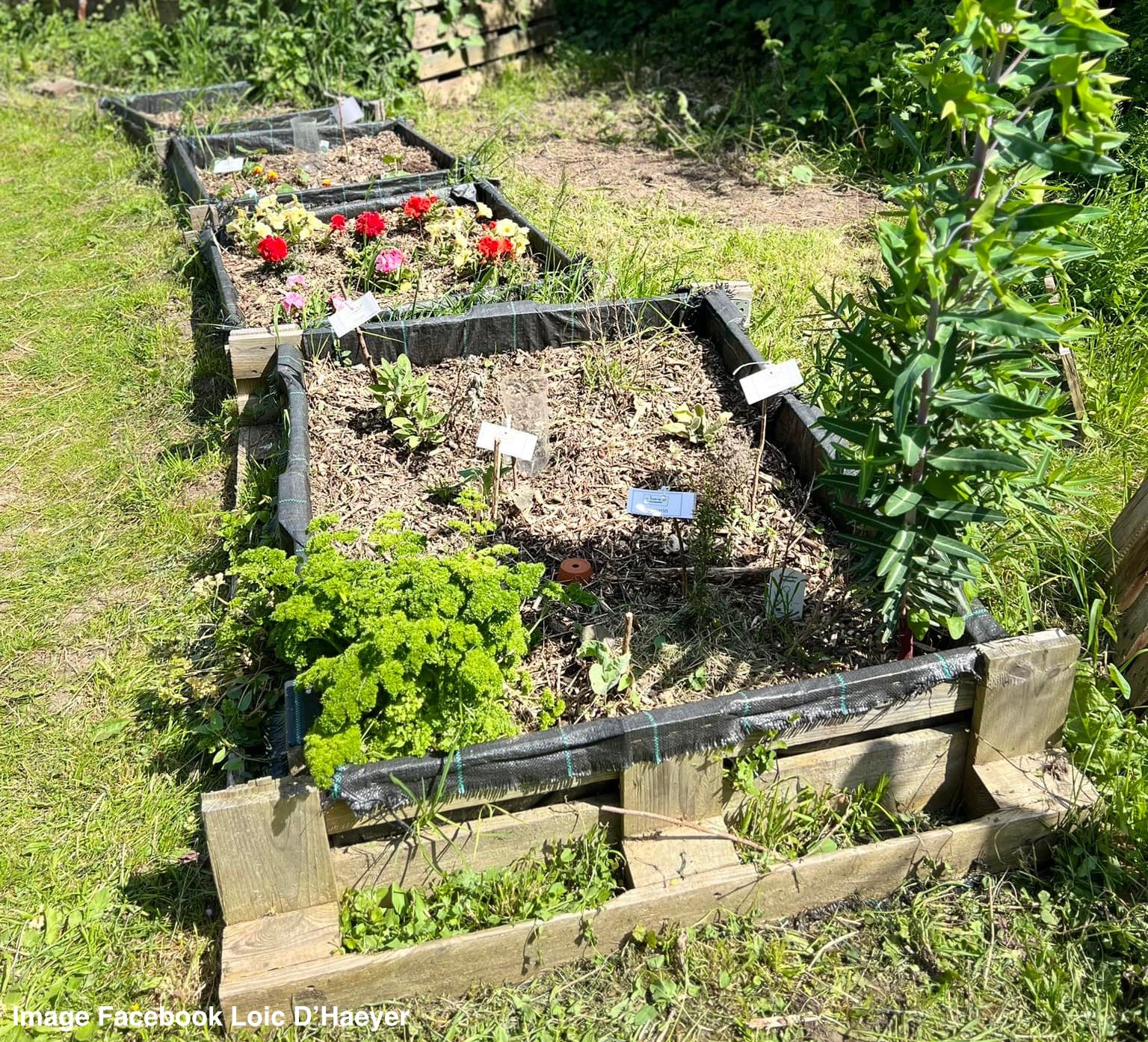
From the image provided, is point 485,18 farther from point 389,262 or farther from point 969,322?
point 969,322

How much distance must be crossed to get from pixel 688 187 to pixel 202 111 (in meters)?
3.33

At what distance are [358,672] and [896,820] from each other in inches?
49.9

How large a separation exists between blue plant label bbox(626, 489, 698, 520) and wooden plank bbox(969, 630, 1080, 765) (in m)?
0.84

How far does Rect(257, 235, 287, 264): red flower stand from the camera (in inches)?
168

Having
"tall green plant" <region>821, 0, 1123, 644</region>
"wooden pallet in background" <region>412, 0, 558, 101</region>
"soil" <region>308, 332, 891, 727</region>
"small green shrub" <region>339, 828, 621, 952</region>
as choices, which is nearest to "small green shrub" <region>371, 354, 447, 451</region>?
"soil" <region>308, 332, 891, 727</region>

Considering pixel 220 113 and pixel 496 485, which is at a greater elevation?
pixel 496 485

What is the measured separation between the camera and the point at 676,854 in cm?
214

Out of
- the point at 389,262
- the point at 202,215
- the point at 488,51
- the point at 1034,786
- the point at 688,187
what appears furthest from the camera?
the point at 488,51

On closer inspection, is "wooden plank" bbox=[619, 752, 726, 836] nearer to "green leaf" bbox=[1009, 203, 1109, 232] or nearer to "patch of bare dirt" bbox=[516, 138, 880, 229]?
"green leaf" bbox=[1009, 203, 1109, 232]

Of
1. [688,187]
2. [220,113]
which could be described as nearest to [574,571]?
[688,187]

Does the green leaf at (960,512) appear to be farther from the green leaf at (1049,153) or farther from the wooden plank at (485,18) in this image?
the wooden plank at (485,18)

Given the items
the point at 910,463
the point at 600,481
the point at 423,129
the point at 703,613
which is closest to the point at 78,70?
the point at 423,129

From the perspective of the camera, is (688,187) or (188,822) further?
(688,187)

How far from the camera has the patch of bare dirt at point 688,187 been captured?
5312 mm
